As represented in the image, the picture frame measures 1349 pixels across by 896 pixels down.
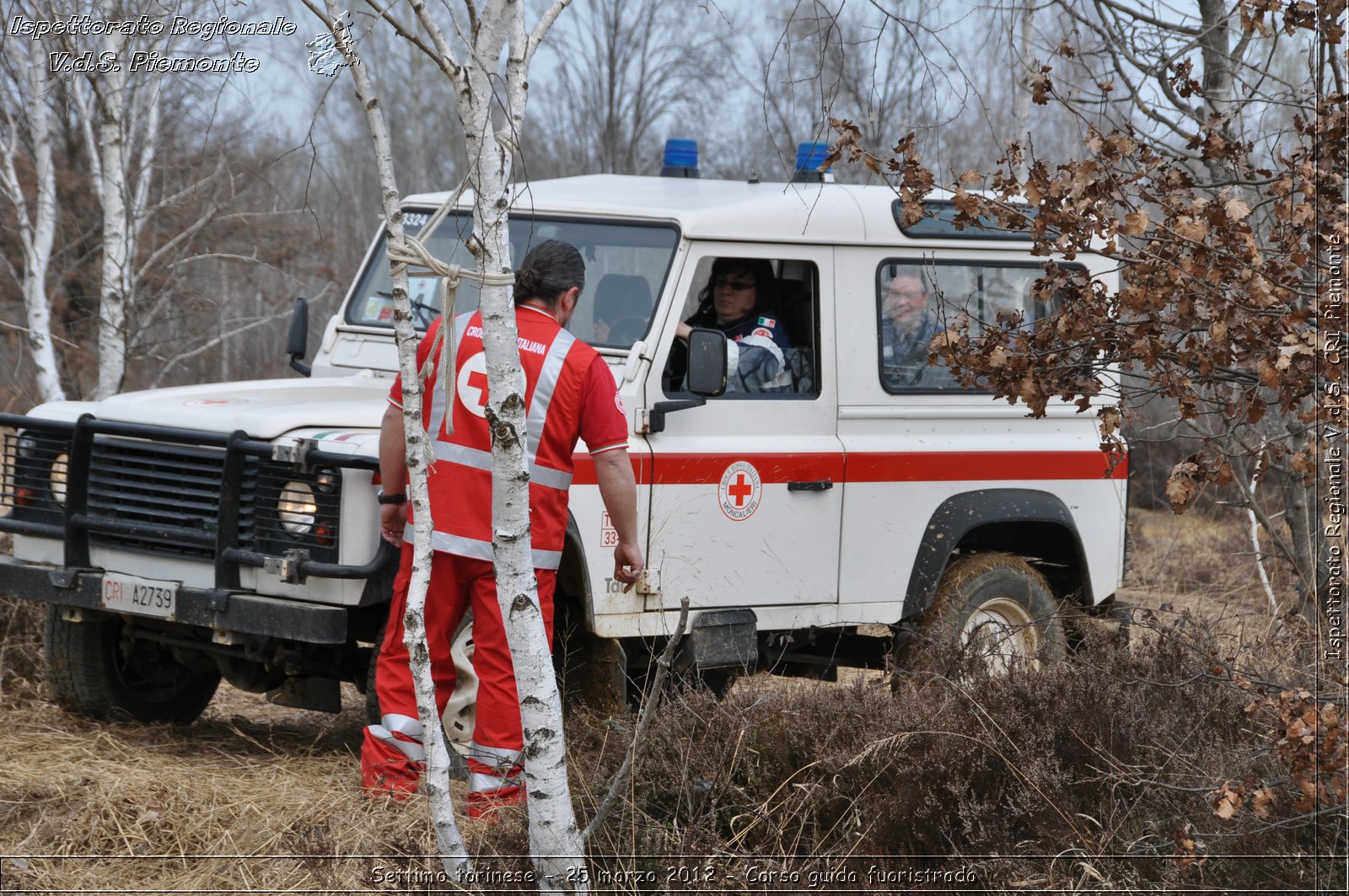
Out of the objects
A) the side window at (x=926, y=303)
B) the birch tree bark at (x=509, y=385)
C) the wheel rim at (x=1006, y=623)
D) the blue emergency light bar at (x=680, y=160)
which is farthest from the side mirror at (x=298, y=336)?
the wheel rim at (x=1006, y=623)

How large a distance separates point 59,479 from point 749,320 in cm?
254

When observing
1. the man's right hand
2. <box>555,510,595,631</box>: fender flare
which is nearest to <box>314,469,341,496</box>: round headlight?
<box>555,510,595,631</box>: fender flare

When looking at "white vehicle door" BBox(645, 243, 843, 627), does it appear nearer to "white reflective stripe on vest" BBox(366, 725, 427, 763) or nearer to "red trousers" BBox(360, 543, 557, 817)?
"red trousers" BBox(360, 543, 557, 817)

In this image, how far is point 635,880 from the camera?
322cm

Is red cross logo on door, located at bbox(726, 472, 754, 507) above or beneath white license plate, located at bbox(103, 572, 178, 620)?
above

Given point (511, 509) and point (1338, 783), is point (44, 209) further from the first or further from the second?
point (1338, 783)

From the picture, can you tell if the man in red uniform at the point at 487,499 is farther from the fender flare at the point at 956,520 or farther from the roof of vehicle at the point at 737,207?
the fender flare at the point at 956,520

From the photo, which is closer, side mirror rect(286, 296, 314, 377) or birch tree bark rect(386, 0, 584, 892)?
birch tree bark rect(386, 0, 584, 892)

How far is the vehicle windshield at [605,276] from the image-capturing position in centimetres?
491

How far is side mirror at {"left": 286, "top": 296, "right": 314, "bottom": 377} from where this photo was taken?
5.44 m

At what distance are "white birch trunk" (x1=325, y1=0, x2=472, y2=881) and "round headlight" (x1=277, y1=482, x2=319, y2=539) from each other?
3.70 ft

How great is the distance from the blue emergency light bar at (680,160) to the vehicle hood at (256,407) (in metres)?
1.68

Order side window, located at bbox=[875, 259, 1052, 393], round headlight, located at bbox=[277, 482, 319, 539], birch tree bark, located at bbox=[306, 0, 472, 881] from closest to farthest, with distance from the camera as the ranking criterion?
birch tree bark, located at bbox=[306, 0, 472, 881] → round headlight, located at bbox=[277, 482, 319, 539] → side window, located at bbox=[875, 259, 1052, 393]

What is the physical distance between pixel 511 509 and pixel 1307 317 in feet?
6.36
